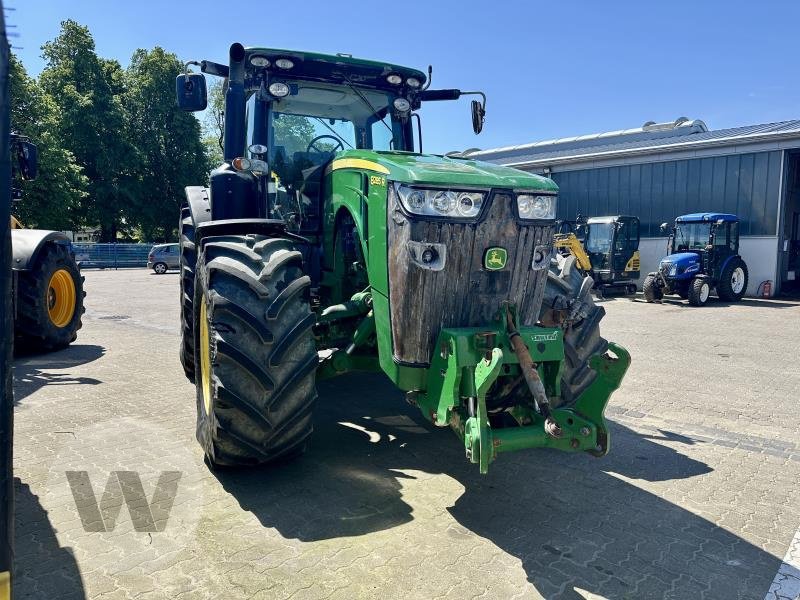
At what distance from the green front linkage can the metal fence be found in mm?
34313

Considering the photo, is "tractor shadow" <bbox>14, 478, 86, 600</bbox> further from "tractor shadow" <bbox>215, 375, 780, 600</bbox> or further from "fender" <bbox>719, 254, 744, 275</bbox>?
"fender" <bbox>719, 254, 744, 275</bbox>

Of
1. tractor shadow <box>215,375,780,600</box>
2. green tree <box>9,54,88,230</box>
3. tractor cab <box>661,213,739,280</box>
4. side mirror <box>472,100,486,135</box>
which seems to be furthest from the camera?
green tree <box>9,54,88,230</box>

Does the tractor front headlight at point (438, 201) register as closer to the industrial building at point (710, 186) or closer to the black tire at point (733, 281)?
the black tire at point (733, 281)

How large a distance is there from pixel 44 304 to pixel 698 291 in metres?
15.1

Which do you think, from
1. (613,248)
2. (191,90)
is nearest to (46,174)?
(613,248)

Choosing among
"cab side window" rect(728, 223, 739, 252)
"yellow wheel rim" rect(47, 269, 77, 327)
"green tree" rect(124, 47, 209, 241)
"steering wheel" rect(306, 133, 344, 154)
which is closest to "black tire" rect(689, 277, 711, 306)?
"cab side window" rect(728, 223, 739, 252)

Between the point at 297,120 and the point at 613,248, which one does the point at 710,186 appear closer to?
the point at 613,248

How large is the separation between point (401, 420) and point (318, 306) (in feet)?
4.12

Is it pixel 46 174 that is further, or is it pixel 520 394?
pixel 46 174

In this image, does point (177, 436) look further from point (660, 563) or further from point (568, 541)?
point (660, 563)

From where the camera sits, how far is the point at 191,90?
480 cm

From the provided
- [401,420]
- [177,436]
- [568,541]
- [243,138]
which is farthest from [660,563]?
[243,138]

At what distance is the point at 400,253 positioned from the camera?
3.59 m

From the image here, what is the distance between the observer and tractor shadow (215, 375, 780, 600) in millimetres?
3098
